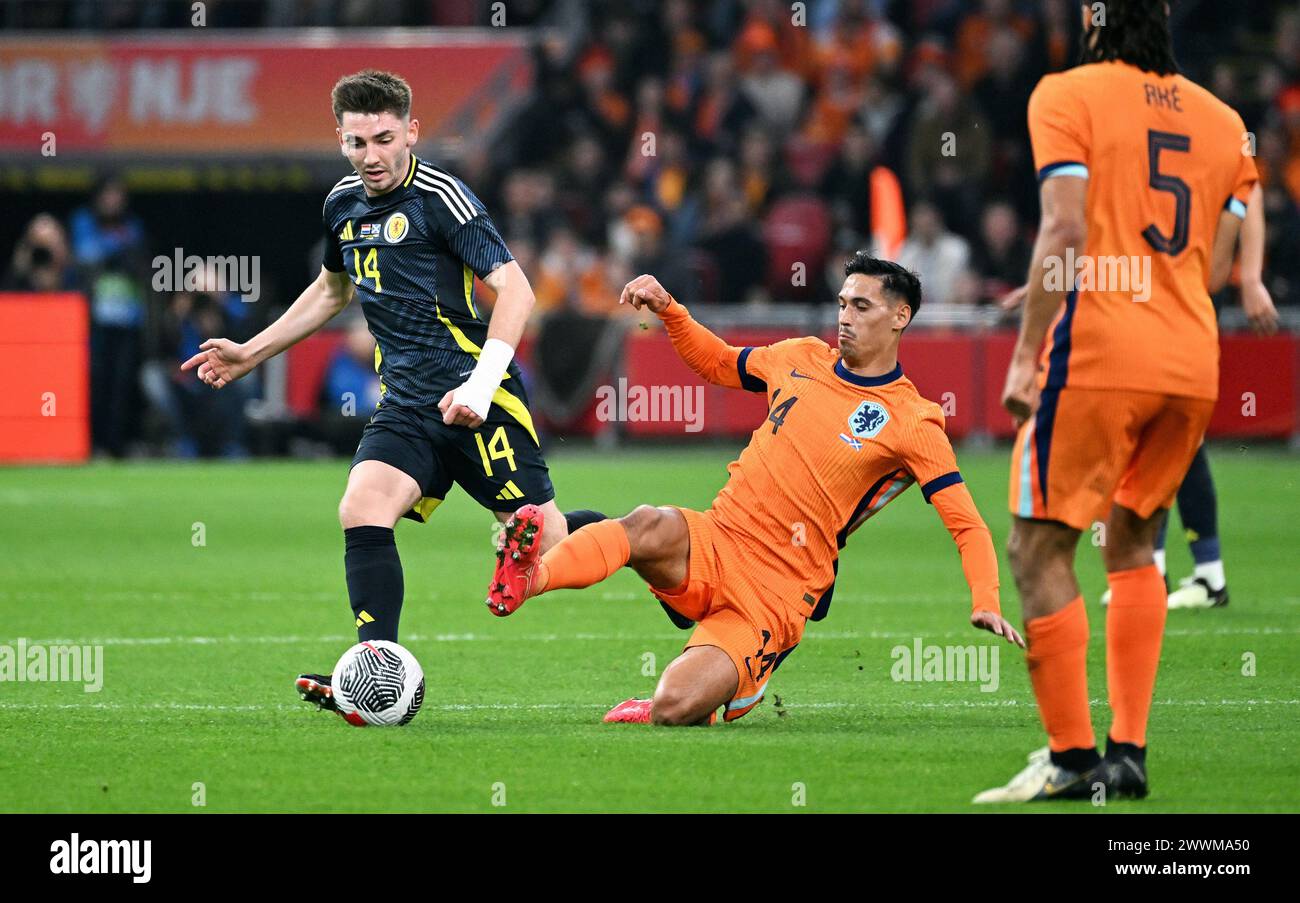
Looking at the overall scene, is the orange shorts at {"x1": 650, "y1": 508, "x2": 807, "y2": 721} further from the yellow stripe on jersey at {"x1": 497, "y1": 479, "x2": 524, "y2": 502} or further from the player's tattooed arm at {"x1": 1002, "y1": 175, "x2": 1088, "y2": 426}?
the player's tattooed arm at {"x1": 1002, "y1": 175, "x2": 1088, "y2": 426}

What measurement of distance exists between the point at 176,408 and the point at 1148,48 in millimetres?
16382

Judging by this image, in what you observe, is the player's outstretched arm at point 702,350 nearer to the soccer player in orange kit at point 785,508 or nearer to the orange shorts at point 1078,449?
the soccer player in orange kit at point 785,508

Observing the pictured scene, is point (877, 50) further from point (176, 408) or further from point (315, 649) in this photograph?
point (315, 649)

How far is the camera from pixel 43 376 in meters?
19.8

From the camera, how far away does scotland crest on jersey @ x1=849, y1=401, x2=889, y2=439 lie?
7.00 meters

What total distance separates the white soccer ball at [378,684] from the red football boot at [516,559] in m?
0.49

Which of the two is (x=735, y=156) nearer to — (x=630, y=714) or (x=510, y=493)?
(x=510, y=493)

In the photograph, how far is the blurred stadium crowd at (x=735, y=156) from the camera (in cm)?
2055

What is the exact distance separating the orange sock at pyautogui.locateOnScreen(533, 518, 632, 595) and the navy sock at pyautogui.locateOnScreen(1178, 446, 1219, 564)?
4.23 m

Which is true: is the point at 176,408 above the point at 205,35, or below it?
below

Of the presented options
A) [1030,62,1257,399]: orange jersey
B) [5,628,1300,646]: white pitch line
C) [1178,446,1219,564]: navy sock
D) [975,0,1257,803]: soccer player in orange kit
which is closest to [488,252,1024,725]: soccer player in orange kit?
[975,0,1257,803]: soccer player in orange kit

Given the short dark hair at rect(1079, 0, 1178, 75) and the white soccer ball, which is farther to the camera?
the white soccer ball
